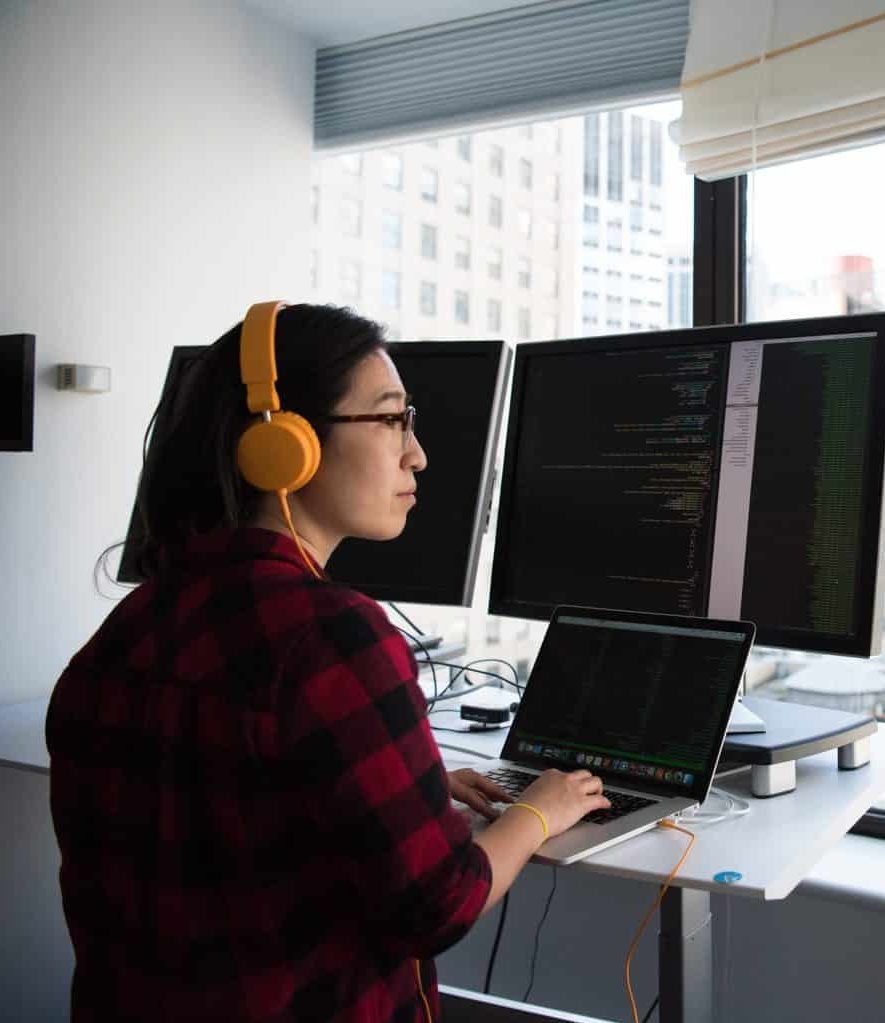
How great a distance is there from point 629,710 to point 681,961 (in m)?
0.28

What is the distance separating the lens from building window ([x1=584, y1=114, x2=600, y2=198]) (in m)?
2.50

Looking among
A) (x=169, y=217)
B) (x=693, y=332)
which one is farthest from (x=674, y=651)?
(x=169, y=217)

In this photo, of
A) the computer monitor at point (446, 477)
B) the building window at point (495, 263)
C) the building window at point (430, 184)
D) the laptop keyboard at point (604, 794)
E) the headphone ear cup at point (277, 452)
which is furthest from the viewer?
the building window at point (430, 184)

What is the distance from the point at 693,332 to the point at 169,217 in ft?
4.46

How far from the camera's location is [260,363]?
100cm

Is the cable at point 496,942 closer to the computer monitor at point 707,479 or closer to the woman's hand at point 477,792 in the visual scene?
the computer monitor at point 707,479

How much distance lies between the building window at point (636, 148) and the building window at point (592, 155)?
0.30ft

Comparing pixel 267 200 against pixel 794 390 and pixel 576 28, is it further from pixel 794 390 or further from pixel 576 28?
pixel 794 390

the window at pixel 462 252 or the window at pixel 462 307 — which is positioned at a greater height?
the window at pixel 462 252

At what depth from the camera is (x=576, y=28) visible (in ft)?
7.89

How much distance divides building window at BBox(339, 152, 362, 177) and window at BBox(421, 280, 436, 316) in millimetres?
362

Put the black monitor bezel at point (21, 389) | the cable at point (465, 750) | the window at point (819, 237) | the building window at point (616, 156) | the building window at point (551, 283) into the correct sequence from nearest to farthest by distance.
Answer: the cable at point (465, 750)
the black monitor bezel at point (21, 389)
the window at point (819, 237)
the building window at point (616, 156)
the building window at point (551, 283)

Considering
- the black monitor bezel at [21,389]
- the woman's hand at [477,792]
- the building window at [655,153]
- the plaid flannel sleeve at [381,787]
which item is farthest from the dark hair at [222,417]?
the building window at [655,153]

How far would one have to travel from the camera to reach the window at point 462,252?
9.02 ft
